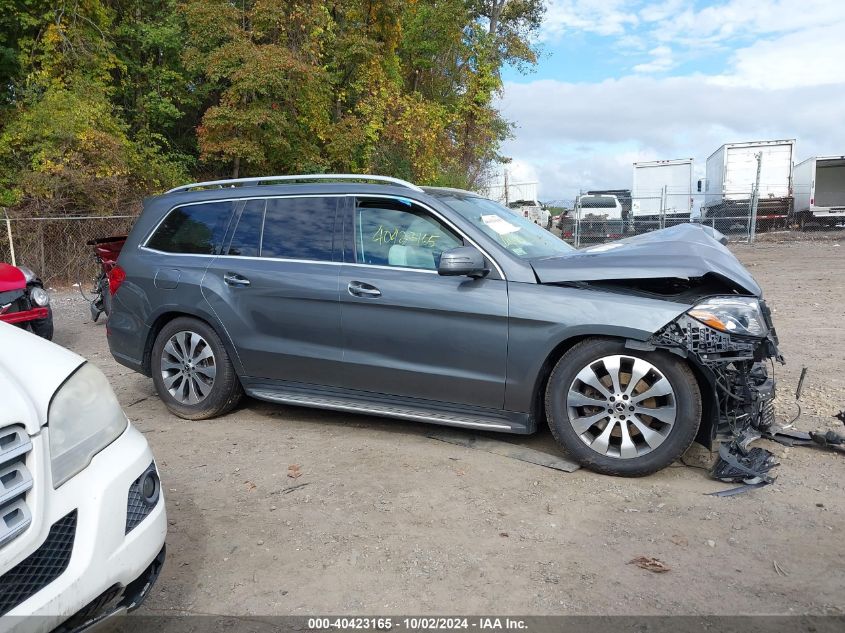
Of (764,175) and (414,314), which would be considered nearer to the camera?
(414,314)

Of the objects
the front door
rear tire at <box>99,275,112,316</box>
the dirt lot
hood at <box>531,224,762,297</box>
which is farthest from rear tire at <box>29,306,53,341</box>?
hood at <box>531,224,762,297</box>

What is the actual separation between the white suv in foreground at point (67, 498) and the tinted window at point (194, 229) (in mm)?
2682

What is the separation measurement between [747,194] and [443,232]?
22.4 metres

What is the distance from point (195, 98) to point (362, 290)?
19.0m

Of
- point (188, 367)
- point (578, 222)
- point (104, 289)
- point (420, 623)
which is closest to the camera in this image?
point (420, 623)

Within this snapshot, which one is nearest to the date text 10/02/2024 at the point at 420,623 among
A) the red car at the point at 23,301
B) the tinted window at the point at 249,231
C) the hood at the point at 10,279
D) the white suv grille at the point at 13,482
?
the white suv grille at the point at 13,482

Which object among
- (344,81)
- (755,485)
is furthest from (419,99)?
(755,485)

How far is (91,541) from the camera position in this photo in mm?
2105

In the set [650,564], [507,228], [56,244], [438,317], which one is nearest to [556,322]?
[438,317]

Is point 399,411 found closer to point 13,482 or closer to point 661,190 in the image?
point 13,482

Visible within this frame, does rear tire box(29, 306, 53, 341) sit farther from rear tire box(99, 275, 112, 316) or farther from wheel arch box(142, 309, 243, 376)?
wheel arch box(142, 309, 243, 376)

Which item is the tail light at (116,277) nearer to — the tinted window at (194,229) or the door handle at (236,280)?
the tinted window at (194,229)

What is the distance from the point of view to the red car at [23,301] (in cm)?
690

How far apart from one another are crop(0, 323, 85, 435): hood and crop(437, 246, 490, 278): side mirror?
2.12m
